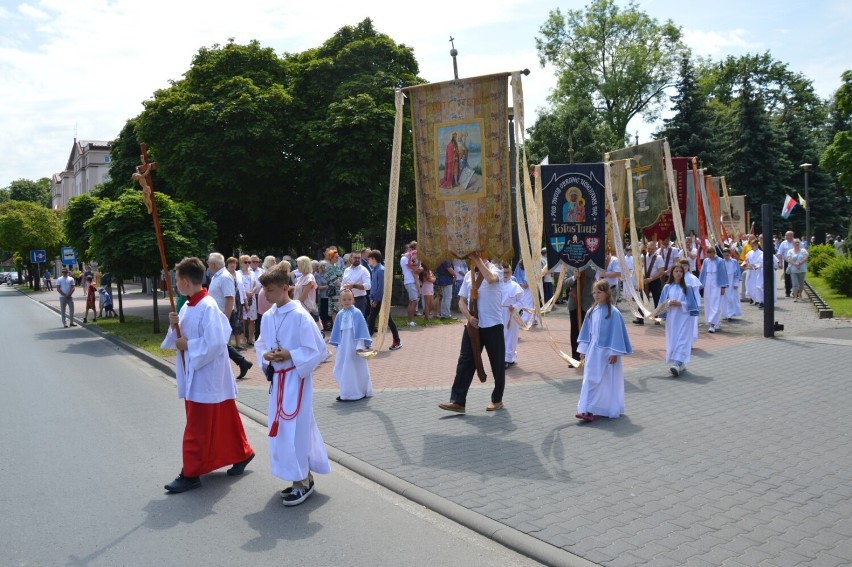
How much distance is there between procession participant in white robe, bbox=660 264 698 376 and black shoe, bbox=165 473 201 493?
6.91 m

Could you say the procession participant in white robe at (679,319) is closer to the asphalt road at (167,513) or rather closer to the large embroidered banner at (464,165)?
the large embroidered banner at (464,165)

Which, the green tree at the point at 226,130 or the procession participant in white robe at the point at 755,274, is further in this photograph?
the green tree at the point at 226,130

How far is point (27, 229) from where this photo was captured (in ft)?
175

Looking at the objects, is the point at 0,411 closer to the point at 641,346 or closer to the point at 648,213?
the point at 641,346

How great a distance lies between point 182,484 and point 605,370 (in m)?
4.55

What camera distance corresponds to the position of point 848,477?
18.3ft

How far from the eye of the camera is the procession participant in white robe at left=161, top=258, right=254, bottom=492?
19.3 ft

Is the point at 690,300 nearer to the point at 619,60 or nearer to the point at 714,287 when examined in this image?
the point at 714,287

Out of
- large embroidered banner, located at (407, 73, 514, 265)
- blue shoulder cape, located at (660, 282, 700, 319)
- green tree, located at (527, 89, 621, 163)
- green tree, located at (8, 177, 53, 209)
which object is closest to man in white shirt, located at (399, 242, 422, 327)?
blue shoulder cape, located at (660, 282, 700, 319)

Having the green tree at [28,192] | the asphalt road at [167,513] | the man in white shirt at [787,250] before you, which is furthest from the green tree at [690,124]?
the green tree at [28,192]

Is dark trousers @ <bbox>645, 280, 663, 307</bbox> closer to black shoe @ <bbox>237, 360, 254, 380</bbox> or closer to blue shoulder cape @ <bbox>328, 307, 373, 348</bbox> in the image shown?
blue shoulder cape @ <bbox>328, 307, 373, 348</bbox>

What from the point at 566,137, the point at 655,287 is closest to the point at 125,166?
the point at 566,137

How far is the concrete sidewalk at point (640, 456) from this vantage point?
4512mm

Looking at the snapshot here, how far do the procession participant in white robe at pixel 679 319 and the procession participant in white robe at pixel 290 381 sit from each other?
6.40 metres
